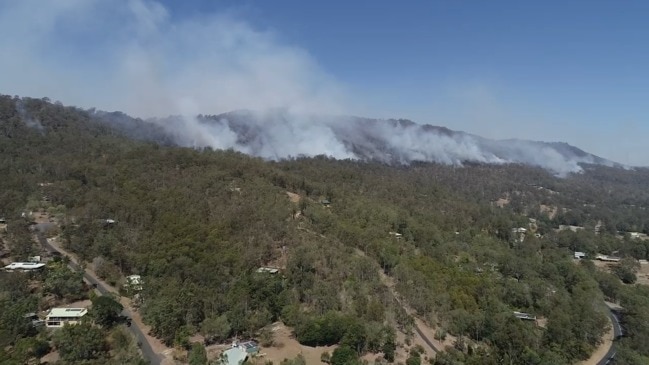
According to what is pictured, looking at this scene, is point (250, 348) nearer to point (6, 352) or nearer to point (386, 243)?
point (6, 352)

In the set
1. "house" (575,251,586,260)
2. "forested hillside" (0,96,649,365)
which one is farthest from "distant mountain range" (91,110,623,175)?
"house" (575,251,586,260)

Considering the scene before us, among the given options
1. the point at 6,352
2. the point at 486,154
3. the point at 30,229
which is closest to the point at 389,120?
the point at 486,154

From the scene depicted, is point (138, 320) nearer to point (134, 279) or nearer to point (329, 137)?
point (134, 279)

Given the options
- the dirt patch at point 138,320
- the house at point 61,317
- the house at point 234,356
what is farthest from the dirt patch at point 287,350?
the house at point 61,317

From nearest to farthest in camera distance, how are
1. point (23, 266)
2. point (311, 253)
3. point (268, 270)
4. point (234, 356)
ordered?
1. point (234, 356)
2. point (23, 266)
3. point (268, 270)
4. point (311, 253)

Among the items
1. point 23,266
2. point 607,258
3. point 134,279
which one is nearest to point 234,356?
point 134,279

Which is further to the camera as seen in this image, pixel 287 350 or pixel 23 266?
pixel 23 266
